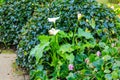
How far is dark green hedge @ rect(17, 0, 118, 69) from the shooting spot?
3.88m

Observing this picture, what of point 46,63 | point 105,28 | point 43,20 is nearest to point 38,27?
point 43,20

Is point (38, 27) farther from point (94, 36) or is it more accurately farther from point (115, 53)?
point (115, 53)

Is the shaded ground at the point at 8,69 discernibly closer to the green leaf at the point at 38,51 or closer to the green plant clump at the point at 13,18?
the green plant clump at the point at 13,18

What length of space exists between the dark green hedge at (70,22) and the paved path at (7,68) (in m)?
→ 0.14

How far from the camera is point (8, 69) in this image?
412cm

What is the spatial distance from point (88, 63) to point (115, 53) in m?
0.31

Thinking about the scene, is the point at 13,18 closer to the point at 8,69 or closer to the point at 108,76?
the point at 8,69

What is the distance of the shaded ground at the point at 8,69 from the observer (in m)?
3.92

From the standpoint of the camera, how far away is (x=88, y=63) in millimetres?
3396

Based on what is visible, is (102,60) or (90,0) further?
(90,0)

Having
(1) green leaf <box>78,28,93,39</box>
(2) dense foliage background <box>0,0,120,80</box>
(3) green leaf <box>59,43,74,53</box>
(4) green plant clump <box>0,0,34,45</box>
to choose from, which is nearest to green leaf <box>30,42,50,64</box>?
(2) dense foliage background <box>0,0,120,80</box>

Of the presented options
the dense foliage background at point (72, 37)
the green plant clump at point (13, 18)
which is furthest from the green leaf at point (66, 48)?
the green plant clump at point (13, 18)

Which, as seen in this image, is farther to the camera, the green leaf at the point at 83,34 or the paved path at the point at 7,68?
the paved path at the point at 7,68

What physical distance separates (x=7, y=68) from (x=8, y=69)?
33 millimetres
